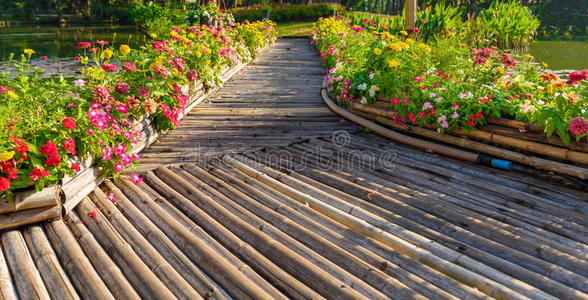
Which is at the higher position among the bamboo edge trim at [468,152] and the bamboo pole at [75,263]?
the bamboo edge trim at [468,152]

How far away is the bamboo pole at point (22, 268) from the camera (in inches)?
80.3

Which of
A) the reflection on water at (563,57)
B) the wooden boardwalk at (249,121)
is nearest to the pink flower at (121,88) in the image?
the wooden boardwalk at (249,121)

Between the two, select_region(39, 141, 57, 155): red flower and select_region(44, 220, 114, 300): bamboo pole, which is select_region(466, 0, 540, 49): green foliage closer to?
select_region(39, 141, 57, 155): red flower

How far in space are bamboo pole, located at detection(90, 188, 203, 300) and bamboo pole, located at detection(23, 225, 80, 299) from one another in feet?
1.34

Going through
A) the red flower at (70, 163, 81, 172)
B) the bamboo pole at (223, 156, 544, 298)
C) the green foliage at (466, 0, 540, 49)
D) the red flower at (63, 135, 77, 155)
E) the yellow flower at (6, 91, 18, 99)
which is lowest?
the bamboo pole at (223, 156, 544, 298)

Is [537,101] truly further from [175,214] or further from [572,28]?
[572,28]

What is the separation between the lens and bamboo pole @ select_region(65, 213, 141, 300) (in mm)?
2057

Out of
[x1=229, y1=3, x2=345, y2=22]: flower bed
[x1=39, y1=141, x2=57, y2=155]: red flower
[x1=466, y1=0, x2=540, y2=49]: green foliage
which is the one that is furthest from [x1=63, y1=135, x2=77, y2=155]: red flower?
[x1=229, y1=3, x2=345, y2=22]: flower bed

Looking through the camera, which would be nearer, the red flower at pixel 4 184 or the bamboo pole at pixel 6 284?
the bamboo pole at pixel 6 284

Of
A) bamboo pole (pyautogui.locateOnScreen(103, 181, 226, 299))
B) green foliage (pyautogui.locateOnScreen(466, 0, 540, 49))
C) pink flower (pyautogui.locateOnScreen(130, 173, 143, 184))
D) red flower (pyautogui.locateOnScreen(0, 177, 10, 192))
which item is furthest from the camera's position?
green foliage (pyautogui.locateOnScreen(466, 0, 540, 49))

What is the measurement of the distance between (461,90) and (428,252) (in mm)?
2147

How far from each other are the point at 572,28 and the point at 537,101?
28734 mm

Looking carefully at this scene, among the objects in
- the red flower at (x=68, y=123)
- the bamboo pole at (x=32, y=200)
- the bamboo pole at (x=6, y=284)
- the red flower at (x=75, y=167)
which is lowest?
the bamboo pole at (x=6, y=284)

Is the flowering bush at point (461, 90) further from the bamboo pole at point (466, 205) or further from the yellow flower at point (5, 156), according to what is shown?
the yellow flower at point (5, 156)
